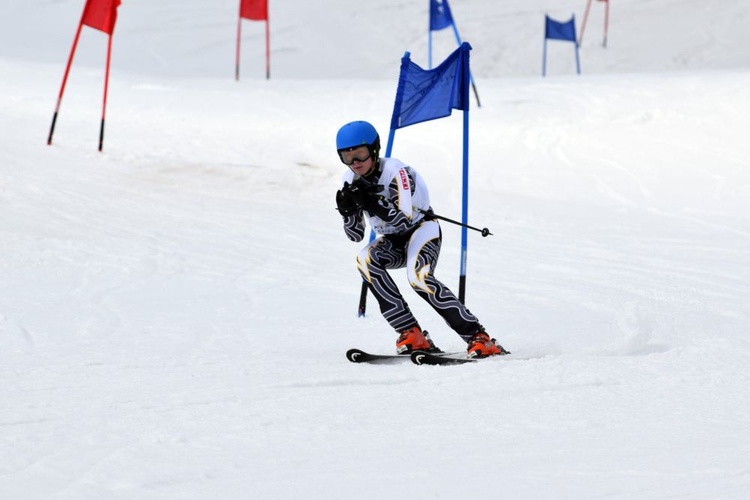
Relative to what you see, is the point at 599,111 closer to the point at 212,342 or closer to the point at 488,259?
the point at 488,259

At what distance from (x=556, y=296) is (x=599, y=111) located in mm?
9247

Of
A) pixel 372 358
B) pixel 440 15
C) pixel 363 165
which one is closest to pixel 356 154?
pixel 363 165

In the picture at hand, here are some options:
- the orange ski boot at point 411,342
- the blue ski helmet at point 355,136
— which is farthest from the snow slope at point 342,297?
the blue ski helmet at point 355,136

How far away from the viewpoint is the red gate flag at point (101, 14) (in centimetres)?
1255

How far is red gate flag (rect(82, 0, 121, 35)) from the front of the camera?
12555 mm

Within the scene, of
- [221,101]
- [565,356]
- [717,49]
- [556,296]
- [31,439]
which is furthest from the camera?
[717,49]

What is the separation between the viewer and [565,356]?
17.1 feet

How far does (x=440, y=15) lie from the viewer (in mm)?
17234

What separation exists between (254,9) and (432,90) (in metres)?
13.4

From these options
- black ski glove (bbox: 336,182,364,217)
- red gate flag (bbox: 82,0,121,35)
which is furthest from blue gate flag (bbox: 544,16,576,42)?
black ski glove (bbox: 336,182,364,217)

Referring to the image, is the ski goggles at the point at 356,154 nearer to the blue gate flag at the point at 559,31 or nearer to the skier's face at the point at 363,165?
the skier's face at the point at 363,165

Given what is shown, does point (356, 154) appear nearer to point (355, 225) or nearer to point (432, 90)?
point (355, 225)

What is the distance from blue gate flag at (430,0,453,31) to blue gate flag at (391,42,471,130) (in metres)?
10.4

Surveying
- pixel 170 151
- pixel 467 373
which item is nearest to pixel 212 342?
pixel 467 373
